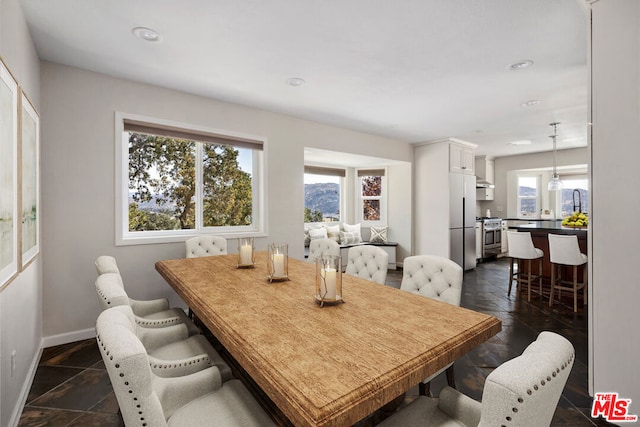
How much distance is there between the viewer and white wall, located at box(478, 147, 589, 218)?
659 centimetres

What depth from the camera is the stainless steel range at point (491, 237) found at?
686 cm

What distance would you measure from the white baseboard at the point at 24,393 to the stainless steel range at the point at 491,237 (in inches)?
290

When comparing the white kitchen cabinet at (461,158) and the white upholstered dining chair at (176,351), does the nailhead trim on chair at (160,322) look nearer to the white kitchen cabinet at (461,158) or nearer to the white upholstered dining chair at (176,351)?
the white upholstered dining chair at (176,351)

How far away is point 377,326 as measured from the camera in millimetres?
1181

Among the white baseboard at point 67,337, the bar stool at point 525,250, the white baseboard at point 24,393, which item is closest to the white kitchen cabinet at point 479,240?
the bar stool at point 525,250

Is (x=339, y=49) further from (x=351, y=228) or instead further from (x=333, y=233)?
(x=351, y=228)

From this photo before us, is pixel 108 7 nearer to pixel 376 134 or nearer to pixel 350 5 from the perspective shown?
pixel 350 5

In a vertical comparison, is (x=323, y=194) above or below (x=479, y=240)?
above

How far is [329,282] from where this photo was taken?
143cm

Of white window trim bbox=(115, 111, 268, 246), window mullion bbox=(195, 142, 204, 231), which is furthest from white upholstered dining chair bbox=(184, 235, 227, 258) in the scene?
window mullion bbox=(195, 142, 204, 231)

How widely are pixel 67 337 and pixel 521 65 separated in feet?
15.6

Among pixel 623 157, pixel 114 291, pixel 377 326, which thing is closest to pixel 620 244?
pixel 623 157

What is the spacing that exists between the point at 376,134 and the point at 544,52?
2.98 metres

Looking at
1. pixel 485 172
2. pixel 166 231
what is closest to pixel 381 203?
pixel 485 172
